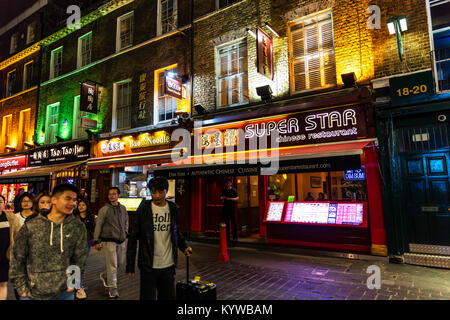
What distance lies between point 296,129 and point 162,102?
655cm

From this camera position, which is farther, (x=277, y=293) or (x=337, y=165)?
(x=337, y=165)

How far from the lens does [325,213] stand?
26.8ft

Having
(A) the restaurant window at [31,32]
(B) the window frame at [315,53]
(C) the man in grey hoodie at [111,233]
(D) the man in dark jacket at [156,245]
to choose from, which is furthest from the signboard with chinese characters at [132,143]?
(A) the restaurant window at [31,32]

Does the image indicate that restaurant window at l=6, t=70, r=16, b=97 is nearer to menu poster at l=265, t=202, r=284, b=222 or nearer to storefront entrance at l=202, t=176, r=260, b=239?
storefront entrance at l=202, t=176, r=260, b=239

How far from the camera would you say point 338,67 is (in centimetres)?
853

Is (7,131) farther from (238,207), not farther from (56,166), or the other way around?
(238,207)

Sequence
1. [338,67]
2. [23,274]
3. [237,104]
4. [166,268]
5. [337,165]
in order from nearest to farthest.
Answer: [23,274], [166,268], [337,165], [338,67], [237,104]

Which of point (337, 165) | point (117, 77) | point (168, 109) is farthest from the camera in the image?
point (117, 77)

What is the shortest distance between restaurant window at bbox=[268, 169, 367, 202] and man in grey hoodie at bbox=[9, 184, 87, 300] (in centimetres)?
725

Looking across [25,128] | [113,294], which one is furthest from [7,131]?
[113,294]

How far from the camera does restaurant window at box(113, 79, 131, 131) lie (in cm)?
1384

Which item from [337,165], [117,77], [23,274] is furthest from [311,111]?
[117,77]

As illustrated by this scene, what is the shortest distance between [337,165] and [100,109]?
1216cm
